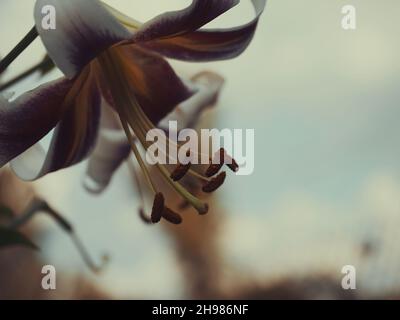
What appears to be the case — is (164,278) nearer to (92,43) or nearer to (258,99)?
(258,99)

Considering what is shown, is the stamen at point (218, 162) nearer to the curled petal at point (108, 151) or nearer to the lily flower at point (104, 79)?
the lily flower at point (104, 79)

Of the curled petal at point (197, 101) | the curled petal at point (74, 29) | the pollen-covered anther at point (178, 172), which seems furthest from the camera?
the curled petal at point (197, 101)

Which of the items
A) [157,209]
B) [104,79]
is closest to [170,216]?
[157,209]

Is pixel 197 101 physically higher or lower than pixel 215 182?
higher

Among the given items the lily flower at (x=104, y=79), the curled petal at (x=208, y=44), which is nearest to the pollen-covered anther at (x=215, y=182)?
the lily flower at (x=104, y=79)

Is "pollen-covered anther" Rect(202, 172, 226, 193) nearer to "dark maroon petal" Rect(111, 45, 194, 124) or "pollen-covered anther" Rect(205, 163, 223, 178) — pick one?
"pollen-covered anther" Rect(205, 163, 223, 178)

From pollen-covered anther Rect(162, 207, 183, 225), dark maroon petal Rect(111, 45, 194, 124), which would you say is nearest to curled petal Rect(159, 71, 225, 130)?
dark maroon petal Rect(111, 45, 194, 124)

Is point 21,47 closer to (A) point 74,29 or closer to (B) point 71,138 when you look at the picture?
(A) point 74,29
